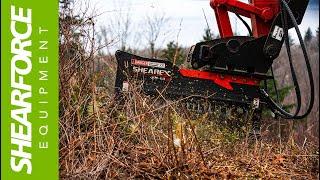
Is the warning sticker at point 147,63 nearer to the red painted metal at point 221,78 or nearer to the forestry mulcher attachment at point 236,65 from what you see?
the forestry mulcher attachment at point 236,65

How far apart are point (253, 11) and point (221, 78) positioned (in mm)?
847

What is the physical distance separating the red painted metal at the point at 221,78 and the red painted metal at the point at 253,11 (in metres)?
0.54

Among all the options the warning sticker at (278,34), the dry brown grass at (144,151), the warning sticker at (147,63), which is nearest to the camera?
the dry brown grass at (144,151)

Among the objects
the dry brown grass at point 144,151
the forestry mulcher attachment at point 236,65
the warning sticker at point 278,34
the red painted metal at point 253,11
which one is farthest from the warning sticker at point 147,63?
the dry brown grass at point 144,151

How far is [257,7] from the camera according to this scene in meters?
7.03

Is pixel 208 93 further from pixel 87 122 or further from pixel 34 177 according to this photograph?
pixel 34 177

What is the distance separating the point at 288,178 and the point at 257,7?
272cm

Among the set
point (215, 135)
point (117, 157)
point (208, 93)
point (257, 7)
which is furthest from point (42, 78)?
point (257, 7)

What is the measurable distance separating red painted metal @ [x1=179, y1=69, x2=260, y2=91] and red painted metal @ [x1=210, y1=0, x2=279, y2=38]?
542 millimetres

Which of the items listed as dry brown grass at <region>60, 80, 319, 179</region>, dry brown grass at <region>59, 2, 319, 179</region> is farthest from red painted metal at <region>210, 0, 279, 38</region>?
dry brown grass at <region>60, 80, 319, 179</region>

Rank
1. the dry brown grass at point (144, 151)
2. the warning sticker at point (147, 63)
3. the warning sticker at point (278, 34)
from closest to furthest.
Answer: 1. the dry brown grass at point (144, 151)
2. the warning sticker at point (147, 63)
3. the warning sticker at point (278, 34)

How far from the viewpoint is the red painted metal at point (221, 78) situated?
6797mm

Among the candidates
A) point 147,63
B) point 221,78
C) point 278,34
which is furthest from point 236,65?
point 147,63

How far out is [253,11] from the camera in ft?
23.1
